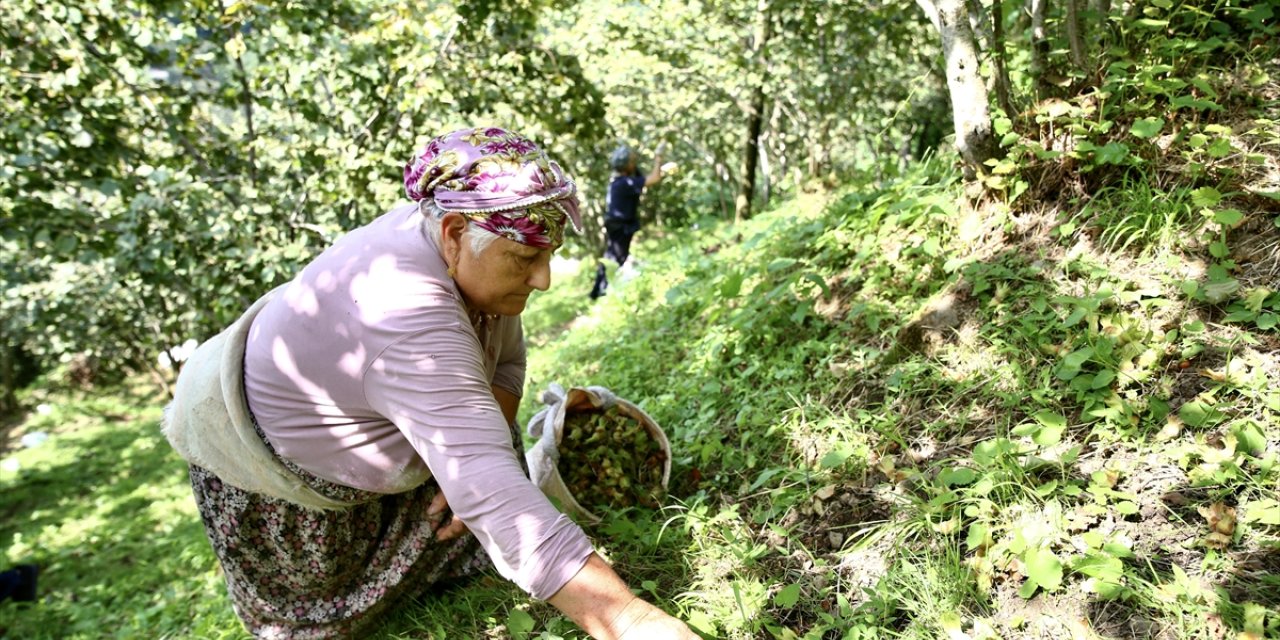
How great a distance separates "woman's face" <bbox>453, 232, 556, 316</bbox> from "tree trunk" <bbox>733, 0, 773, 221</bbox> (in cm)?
666

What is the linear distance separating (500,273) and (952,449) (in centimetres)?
140

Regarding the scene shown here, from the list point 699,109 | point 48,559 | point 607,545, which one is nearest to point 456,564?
point 607,545

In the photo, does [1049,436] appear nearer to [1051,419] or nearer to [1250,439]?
[1051,419]

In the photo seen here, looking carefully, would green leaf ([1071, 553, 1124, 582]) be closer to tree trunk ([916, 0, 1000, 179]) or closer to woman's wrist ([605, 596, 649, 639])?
woman's wrist ([605, 596, 649, 639])

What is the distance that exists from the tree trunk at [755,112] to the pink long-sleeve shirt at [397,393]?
22.3 ft

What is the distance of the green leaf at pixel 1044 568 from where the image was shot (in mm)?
1716

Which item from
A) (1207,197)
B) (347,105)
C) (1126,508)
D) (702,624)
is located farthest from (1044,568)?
(347,105)

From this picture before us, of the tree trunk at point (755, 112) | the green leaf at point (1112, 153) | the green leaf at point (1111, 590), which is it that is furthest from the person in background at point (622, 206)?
the green leaf at point (1111, 590)

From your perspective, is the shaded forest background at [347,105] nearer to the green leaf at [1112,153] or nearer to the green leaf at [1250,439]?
the green leaf at [1112,153]

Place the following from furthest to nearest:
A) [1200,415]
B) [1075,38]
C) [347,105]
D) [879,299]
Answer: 1. [347,105]
2. [879,299]
3. [1075,38]
4. [1200,415]

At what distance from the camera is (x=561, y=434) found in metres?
2.54

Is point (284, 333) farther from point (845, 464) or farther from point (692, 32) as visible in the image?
point (692, 32)

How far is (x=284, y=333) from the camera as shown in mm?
1929

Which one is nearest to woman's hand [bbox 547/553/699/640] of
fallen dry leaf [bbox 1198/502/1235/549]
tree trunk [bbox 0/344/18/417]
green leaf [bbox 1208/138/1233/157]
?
fallen dry leaf [bbox 1198/502/1235/549]
